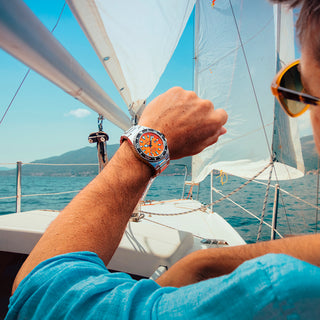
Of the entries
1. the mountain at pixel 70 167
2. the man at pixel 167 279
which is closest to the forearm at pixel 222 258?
the man at pixel 167 279

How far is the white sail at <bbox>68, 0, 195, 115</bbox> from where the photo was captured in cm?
95

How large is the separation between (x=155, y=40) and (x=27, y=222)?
49.6 inches

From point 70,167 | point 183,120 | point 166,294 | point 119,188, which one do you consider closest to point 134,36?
point 183,120

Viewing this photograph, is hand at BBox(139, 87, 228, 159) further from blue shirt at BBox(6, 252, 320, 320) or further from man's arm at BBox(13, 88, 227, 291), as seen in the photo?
blue shirt at BBox(6, 252, 320, 320)

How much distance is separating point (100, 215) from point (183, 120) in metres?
0.25

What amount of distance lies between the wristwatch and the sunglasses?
0.26 m

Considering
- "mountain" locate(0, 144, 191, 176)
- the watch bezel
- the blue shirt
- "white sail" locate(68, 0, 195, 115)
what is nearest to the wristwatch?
the watch bezel

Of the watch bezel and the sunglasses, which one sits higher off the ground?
the sunglasses

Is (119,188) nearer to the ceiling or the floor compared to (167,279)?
nearer to the ceiling

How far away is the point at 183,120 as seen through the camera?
453 millimetres

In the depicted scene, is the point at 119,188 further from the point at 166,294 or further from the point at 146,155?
the point at 166,294

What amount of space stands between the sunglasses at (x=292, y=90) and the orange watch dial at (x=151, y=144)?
A: 0.89 feet

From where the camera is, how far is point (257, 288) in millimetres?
174

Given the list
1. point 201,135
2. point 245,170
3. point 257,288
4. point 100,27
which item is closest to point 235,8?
point 245,170
